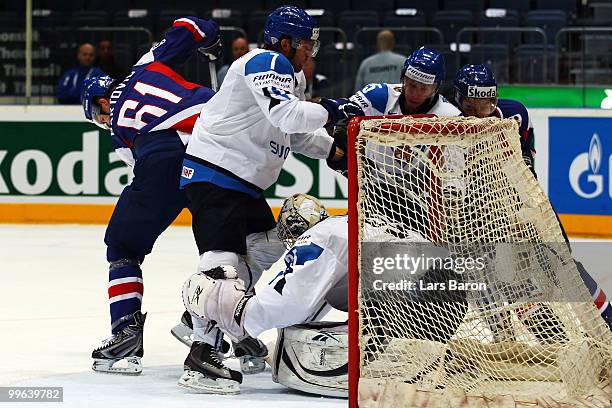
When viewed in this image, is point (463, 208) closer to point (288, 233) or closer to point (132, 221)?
point (288, 233)

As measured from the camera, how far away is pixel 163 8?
1134 centimetres

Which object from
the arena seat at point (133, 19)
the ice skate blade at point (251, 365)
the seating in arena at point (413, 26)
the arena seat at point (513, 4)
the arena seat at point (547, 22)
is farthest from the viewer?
the arena seat at point (133, 19)

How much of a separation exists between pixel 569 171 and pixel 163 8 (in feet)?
13.3

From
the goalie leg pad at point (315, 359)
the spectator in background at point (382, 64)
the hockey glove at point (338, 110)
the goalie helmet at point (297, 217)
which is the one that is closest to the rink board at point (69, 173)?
the spectator in background at point (382, 64)

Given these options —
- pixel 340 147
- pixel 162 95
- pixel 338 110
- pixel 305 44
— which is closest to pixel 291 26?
pixel 305 44

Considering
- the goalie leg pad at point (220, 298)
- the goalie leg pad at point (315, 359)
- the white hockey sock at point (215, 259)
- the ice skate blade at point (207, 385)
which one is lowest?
the ice skate blade at point (207, 385)

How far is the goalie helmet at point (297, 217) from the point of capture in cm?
432

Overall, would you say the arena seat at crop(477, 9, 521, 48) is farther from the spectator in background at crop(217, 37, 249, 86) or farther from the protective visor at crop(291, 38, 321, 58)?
the protective visor at crop(291, 38, 321, 58)

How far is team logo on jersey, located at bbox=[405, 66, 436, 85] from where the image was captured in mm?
4555

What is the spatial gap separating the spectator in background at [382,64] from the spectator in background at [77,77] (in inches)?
76.1

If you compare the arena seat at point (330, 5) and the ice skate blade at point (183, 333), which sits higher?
the arena seat at point (330, 5)

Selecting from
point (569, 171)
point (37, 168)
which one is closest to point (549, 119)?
point (569, 171)

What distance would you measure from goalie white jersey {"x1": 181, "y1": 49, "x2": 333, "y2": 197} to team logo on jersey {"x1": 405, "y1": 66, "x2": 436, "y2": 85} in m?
0.39

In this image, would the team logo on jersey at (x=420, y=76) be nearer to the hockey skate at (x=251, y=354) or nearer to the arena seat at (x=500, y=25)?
the hockey skate at (x=251, y=354)
